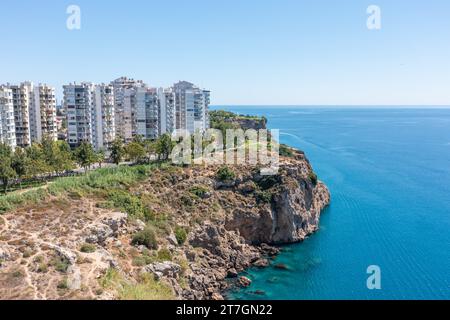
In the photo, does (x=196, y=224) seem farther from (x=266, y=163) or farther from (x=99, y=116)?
(x=99, y=116)

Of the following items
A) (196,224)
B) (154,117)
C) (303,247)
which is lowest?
(303,247)

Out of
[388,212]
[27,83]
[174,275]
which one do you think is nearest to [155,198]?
[174,275]

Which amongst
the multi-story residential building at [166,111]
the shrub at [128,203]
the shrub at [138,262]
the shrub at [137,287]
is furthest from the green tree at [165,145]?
the shrub at [137,287]

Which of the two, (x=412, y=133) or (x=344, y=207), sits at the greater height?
(x=412, y=133)

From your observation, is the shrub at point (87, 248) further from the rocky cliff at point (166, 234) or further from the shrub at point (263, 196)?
the shrub at point (263, 196)

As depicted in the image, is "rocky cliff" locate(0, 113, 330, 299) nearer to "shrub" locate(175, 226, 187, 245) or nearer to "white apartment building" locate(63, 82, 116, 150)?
"shrub" locate(175, 226, 187, 245)

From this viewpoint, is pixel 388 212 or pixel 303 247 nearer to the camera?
pixel 303 247
